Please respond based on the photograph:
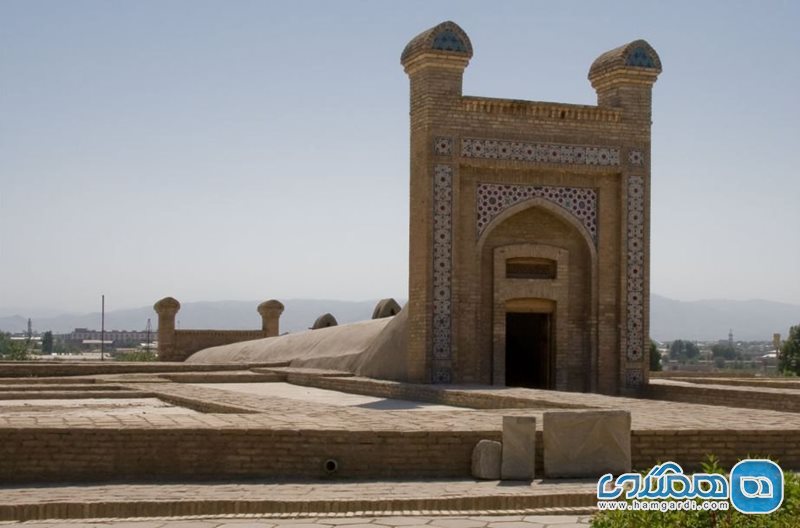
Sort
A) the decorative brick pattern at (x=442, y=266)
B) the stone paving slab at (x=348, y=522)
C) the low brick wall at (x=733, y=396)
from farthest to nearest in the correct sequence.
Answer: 1. the decorative brick pattern at (x=442, y=266)
2. the low brick wall at (x=733, y=396)
3. the stone paving slab at (x=348, y=522)

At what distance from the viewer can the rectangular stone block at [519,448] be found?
330 inches

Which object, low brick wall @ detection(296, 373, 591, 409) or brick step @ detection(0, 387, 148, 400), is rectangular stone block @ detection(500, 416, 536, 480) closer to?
low brick wall @ detection(296, 373, 591, 409)

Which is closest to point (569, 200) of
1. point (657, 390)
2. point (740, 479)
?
point (657, 390)

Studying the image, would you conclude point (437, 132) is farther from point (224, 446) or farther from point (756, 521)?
point (756, 521)

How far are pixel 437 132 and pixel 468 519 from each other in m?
10.4

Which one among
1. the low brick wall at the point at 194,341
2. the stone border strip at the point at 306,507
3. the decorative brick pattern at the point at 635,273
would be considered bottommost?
the stone border strip at the point at 306,507

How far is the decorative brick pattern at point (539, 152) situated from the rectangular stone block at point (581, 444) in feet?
29.4

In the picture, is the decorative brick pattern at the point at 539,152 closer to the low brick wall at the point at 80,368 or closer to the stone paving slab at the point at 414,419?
the stone paving slab at the point at 414,419

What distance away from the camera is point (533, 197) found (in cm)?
1741

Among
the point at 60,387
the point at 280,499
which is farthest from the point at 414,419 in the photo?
the point at 60,387

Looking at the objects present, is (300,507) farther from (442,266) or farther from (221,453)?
(442,266)
